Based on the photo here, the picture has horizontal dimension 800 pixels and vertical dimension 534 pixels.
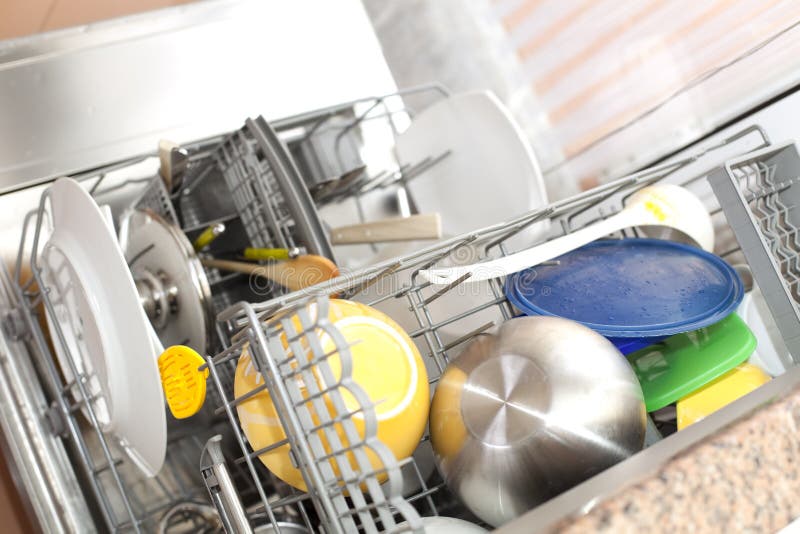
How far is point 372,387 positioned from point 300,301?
0.08 meters

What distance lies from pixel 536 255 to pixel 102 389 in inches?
16.4

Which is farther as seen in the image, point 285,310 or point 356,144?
point 356,144

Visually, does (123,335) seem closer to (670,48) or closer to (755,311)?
(755,311)

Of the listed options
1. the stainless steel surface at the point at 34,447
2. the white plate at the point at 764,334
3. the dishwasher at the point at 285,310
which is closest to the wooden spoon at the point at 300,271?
the dishwasher at the point at 285,310

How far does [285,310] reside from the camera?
54cm

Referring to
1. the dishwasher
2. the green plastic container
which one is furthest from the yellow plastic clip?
the green plastic container

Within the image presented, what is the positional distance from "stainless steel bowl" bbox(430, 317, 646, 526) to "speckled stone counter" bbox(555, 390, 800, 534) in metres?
0.10

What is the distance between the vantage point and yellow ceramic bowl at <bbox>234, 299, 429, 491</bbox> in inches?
22.3

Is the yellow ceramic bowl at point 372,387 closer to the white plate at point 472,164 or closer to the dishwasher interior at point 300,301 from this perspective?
the dishwasher interior at point 300,301

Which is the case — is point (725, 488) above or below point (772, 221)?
below

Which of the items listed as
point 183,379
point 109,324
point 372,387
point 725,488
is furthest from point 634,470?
point 109,324

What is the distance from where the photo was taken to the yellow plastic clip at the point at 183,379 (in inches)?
24.2

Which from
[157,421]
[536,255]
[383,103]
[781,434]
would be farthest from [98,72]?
[781,434]

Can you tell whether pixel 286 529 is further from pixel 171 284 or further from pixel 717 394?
pixel 717 394
